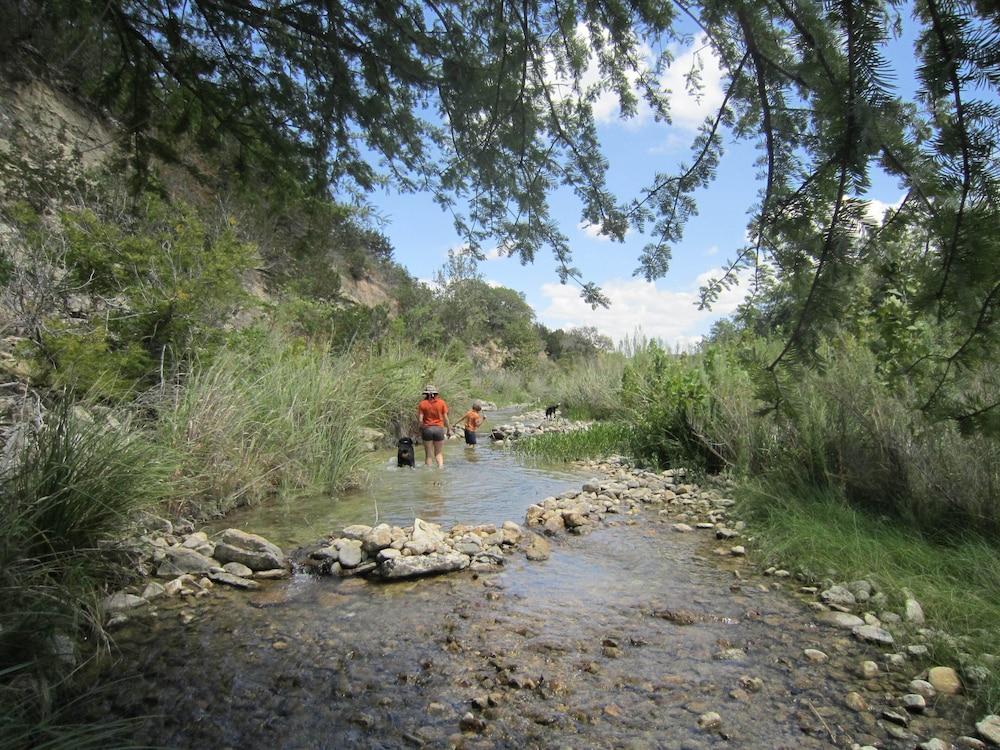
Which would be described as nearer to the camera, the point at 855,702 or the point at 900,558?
the point at 855,702

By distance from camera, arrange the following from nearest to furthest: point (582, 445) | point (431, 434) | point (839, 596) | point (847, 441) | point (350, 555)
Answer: point (839, 596), point (350, 555), point (847, 441), point (431, 434), point (582, 445)

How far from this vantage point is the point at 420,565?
4652 mm

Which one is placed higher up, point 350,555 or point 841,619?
point 350,555

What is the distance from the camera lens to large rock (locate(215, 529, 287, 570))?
185 inches

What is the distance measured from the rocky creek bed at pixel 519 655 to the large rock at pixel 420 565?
19 millimetres

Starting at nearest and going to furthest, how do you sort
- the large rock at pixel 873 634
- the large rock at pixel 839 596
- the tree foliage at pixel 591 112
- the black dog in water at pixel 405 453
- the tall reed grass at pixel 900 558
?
the tree foliage at pixel 591 112 → the tall reed grass at pixel 900 558 → the large rock at pixel 873 634 → the large rock at pixel 839 596 → the black dog in water at pixel 405 453

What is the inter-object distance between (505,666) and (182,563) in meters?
2.72

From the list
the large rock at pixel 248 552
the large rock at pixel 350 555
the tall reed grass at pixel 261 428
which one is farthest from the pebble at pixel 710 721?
the tall reed grass at pixel 261 428

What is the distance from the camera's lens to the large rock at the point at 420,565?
4566mm

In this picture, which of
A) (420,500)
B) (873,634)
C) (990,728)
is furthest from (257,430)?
(990,728)

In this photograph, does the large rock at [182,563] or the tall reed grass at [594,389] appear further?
the tall reed grass at [594,389]

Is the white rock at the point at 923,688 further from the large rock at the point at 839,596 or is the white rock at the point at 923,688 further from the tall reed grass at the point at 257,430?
the tall reed grass at the point at 257,430

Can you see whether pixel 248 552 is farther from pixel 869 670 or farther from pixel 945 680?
pixel 945 680

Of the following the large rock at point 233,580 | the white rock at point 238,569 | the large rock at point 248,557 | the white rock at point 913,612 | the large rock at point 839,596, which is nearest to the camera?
the white rock at point 913,612
